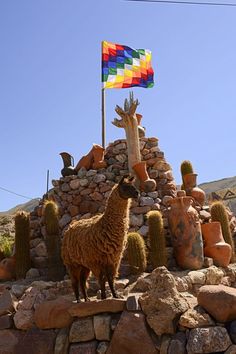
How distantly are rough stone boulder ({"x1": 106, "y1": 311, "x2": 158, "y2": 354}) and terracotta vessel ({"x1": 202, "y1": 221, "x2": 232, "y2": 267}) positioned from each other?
13.9 ft

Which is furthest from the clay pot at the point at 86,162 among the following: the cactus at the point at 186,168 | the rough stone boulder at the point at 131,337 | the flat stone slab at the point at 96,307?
the rough stone boulder at the point at 131,337

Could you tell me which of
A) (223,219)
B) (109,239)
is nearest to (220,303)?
(109,239)

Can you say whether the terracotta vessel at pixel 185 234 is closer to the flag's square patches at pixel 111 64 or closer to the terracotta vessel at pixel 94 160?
the terracotta vessel at pixel 94 160

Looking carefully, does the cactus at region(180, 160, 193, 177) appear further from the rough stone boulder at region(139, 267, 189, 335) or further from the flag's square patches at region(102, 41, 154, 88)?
the rough stone boulder at region(139, 267, 189, 335)

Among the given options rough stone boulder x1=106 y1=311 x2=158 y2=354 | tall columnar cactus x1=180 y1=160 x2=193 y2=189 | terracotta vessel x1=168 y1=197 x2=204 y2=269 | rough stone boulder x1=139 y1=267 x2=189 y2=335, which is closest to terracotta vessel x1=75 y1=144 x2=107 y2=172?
tall columnar cactus x1=180 y1=160 x2=193 y2=189

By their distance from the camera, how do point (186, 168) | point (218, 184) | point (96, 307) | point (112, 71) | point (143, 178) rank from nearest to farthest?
point (96, 307), point (143, 178), point (186, 168), point (112, 71), point (218, 184)

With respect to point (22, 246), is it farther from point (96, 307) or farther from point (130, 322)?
point (130, 322)

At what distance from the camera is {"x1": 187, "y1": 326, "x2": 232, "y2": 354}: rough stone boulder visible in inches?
173

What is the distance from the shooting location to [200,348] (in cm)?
439

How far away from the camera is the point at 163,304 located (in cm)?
485

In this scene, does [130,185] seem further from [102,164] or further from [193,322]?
[102,164]

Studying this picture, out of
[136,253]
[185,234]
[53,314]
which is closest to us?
[53,314]

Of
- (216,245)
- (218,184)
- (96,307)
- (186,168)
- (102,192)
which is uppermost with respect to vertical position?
(218,184)

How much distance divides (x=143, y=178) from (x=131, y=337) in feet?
17.5
